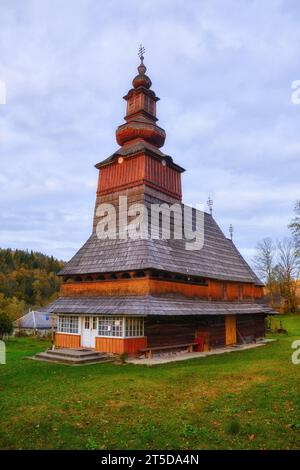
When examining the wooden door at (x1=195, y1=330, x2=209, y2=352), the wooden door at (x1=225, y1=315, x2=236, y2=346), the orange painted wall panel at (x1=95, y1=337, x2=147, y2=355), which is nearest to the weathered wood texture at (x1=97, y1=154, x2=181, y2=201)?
the wooden door at (x1=225, y1=315, x2=236, y2=346)

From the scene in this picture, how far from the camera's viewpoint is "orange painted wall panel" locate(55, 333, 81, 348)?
782 inches

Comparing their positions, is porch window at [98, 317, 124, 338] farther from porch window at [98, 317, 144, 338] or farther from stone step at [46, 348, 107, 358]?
stone step at [46, 348, 107, 358]

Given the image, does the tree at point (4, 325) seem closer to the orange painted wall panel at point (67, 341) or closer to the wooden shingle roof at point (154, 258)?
the orange painted wall panel at point (67, 341)

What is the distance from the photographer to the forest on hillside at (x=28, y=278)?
70375mm

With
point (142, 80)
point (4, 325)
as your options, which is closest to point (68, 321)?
point (4, 325)

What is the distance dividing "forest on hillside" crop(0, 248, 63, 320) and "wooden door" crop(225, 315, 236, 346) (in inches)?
1851

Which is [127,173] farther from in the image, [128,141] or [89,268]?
[89,268]

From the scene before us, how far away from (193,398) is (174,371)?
15.1ft

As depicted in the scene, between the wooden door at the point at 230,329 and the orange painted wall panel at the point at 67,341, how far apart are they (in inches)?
390

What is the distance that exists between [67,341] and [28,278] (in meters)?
58.7

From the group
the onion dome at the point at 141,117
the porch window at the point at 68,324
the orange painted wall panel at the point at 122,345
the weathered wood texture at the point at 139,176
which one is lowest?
the orange painted wall panel at the point at 122,345

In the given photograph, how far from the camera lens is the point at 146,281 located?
18.1 m

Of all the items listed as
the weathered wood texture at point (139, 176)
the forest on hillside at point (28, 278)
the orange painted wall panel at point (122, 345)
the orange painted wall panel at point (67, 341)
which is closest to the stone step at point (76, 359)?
the orange painted wall panel at point (122, 345)

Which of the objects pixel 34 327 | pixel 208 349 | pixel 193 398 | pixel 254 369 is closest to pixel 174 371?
pixel 254 369
